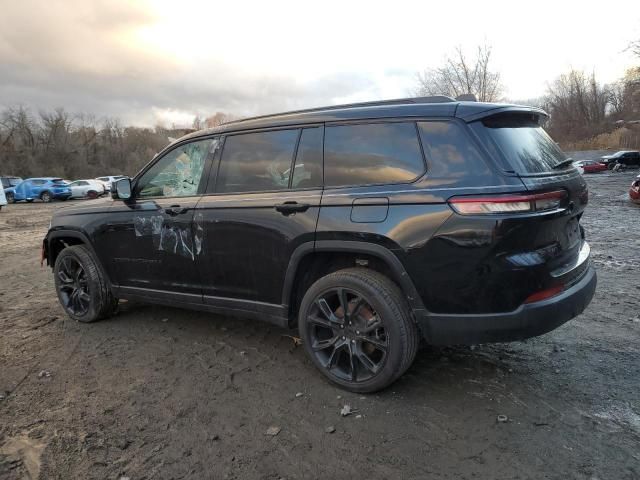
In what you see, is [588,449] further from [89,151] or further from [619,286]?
[89,151]

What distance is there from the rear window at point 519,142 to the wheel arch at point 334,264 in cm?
89

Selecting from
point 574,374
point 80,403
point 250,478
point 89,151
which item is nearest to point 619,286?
point 574,374

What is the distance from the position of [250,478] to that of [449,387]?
4.95 ft

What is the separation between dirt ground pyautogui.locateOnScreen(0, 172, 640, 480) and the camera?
8.18 ft

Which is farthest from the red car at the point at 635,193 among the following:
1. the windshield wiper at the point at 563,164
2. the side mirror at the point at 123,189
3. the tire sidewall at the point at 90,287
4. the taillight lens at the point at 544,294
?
the tire sidewall at the point at 90,287

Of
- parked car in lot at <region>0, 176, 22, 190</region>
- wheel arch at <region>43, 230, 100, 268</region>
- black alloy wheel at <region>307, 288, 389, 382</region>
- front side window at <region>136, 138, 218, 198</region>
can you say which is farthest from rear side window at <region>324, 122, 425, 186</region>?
parked car in lot at <region>0, 176, 22, 190</region>

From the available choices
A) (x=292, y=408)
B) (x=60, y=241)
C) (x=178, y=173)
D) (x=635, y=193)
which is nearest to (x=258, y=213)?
(x=178, y=173)

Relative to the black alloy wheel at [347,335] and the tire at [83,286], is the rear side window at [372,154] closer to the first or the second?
the black alloy wheel at [347,335]

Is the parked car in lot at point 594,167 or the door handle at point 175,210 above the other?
the door handle at point 175,210

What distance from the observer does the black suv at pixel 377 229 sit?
8.89ft

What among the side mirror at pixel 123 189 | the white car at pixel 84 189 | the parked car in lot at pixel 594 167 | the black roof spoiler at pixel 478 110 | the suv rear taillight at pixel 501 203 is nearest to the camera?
the suv rear taillight at pixel 501 203

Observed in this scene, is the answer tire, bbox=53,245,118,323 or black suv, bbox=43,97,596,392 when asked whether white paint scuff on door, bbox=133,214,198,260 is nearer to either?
black suv, bbox=43,97,596,392

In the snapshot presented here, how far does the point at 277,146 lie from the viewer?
359cm

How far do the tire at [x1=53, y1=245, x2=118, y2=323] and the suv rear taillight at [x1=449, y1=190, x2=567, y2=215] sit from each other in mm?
3664
